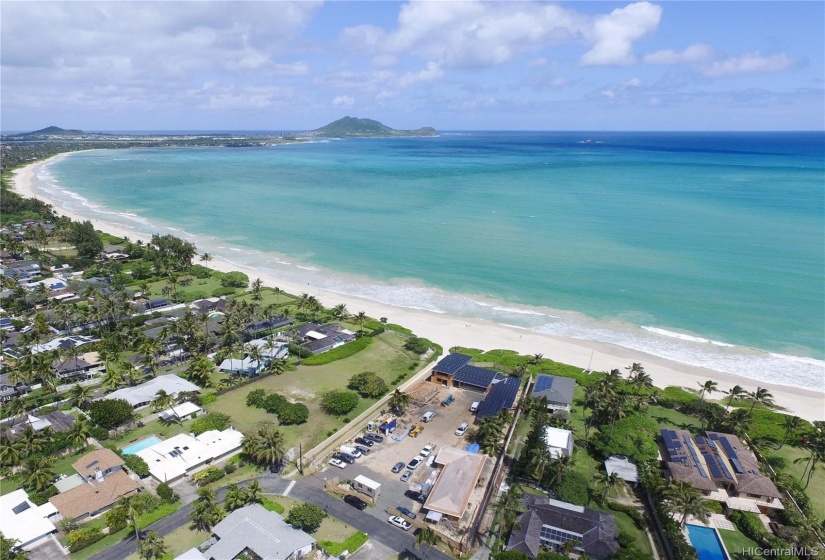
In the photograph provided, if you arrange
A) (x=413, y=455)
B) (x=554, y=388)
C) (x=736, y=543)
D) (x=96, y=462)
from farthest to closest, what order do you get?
(x=554, y=388) → (x=413, y=455) → (x=96, y=462) → (x=736, y=543)

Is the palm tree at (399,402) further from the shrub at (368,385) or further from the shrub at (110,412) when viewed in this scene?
the shrub at (110,412)

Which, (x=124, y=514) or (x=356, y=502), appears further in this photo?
(x=356, y=502)

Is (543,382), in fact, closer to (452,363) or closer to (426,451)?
(452,363)

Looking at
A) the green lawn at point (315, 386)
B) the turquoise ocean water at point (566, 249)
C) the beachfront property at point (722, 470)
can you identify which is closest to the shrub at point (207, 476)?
the green lawn at point (315, 386)

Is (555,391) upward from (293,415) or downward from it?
upward

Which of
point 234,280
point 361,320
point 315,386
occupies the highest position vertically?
point 234,280

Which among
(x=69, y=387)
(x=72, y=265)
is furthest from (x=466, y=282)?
(x=72, y=265)

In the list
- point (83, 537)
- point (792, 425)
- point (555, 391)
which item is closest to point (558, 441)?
point (555, 391)

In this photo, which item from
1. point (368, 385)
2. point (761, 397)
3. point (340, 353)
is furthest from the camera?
point (340, 353)

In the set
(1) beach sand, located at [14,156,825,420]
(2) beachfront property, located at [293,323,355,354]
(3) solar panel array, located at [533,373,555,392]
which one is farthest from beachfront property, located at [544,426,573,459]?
(2) beachfront property, located at [293,323,355,354]
